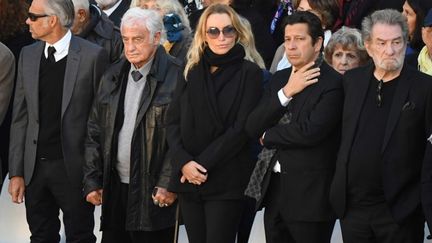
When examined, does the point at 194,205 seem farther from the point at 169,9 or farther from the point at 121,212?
the point at 169,9

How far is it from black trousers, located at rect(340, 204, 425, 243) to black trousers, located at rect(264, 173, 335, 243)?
20 centimetres

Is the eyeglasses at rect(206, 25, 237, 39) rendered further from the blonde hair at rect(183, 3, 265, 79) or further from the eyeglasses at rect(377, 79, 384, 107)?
the eyeglasses at rect(377, 79, 384, 107)

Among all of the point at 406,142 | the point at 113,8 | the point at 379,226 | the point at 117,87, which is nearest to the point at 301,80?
the point at 406,142

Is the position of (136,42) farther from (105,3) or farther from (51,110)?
(105,3)

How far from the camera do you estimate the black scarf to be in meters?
6.40

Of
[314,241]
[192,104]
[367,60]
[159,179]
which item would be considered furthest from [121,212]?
[367,60]

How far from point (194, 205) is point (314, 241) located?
2.73 feet

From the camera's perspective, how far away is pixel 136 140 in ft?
22.1

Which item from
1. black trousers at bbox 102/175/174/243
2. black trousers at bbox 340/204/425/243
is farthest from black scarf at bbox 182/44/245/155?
black trousers at bbox 340/204/425/243

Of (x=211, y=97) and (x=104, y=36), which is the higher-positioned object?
(x=104, y=36)

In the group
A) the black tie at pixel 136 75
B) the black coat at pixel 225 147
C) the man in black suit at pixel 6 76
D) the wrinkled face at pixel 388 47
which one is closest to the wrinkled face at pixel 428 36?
the wrinkled face at pixel 388 47

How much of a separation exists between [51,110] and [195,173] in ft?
4.60

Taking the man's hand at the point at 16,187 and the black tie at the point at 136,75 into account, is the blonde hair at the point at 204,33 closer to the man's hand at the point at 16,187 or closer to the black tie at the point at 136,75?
the black tie at the point at 136,75

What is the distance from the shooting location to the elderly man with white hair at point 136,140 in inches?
265
